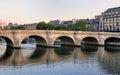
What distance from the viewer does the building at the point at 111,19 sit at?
11514 centimetres

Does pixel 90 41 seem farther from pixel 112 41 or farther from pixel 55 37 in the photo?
pixel 55 37

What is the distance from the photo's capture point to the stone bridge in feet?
185

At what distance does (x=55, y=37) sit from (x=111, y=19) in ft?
202

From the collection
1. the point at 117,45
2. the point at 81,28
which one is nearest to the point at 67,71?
the point at 117,45

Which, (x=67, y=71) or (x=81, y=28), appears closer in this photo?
(x=67, y=71)

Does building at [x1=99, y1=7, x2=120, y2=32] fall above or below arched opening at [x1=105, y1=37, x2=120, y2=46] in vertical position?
above

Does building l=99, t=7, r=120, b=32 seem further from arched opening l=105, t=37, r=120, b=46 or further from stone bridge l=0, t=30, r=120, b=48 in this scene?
stone bridge l=0, t=30, r=120, b=48

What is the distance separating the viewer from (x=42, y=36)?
6081 cm

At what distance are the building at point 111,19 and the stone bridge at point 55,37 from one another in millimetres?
40655

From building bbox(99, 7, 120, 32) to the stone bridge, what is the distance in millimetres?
40655

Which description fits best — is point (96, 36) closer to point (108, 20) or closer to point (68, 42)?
point (68, 42)

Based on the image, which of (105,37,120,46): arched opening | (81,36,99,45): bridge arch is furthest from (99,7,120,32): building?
(81,36,99,45): bridge arch

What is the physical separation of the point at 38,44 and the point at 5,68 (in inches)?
1290

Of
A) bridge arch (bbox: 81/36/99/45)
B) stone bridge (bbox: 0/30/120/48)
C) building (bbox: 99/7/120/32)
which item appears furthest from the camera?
building (bbox: 99/7/120/32)
